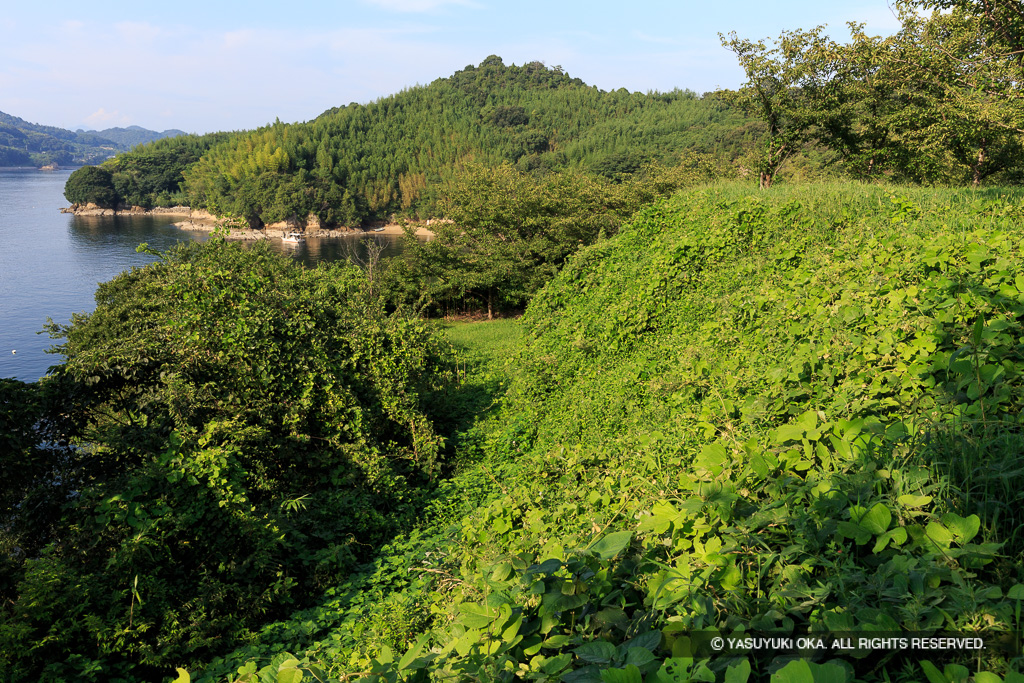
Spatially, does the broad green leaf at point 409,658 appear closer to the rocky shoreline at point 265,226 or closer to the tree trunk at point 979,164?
the tree trunk at point 979,164

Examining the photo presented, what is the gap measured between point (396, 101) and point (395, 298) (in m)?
152

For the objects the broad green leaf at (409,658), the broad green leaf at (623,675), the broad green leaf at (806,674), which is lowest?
the broad green leaf at (409,658)

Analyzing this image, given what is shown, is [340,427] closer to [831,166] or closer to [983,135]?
[983,135]

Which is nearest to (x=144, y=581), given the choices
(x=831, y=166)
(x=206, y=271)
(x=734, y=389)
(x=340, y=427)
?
(x=340, y=427)

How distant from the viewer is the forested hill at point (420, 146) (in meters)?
93.7

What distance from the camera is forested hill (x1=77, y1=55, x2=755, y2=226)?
93.7 m

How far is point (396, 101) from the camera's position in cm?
15562

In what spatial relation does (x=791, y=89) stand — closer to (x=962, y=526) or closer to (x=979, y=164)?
(x=979, y=164)

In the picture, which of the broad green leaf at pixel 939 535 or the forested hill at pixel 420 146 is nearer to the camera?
the broad green leaf at pixel 939 535

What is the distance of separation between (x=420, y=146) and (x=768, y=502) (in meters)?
135

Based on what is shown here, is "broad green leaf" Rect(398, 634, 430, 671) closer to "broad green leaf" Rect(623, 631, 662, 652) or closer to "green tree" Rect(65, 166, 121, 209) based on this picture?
"broad green leaf" Rect(623, 631, 662, 652)

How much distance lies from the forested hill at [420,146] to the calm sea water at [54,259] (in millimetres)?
12628

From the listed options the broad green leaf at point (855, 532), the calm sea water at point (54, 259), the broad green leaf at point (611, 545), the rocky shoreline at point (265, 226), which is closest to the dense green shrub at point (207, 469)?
the calm sea water at point (54, 259)

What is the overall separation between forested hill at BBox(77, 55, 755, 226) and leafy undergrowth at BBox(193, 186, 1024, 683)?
6782 cm
